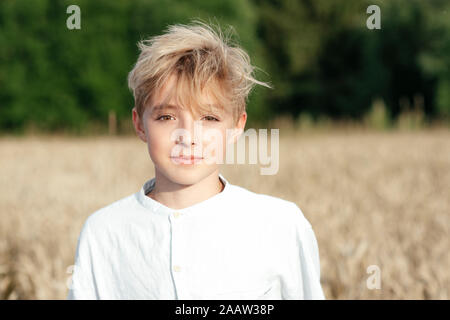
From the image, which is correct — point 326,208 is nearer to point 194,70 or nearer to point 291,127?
point 194,70

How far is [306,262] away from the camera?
1.58 m

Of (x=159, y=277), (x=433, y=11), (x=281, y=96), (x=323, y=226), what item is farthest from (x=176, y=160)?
(x=281, y=96)

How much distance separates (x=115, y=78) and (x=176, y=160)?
17.8m

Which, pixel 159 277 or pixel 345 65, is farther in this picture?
pixel 345 65

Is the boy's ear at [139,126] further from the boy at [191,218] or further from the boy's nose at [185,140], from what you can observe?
the boy's nose at [185,140]

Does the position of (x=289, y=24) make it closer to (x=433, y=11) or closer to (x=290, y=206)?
(x=433, y=11)

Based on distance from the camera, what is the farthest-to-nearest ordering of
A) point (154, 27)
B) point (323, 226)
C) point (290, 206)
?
point (154, 27)
point (323, 226)
point (290, 206)

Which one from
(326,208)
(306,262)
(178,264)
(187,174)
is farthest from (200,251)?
(326,208)

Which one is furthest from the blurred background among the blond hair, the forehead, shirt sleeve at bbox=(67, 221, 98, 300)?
shirt sleeve at bbox=(67, 221, 98, 300)

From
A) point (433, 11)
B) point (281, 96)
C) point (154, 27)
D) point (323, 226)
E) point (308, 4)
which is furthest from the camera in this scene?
point (308, 4)

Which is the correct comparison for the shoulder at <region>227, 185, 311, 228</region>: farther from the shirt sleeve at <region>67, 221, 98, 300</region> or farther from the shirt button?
the shirt sleeve at <region>67, 221, 98, 300</region>

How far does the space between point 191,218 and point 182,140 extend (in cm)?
21

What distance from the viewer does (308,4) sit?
29.2 metres

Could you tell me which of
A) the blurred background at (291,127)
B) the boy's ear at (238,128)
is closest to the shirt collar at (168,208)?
the boy's ear at (238,128)
